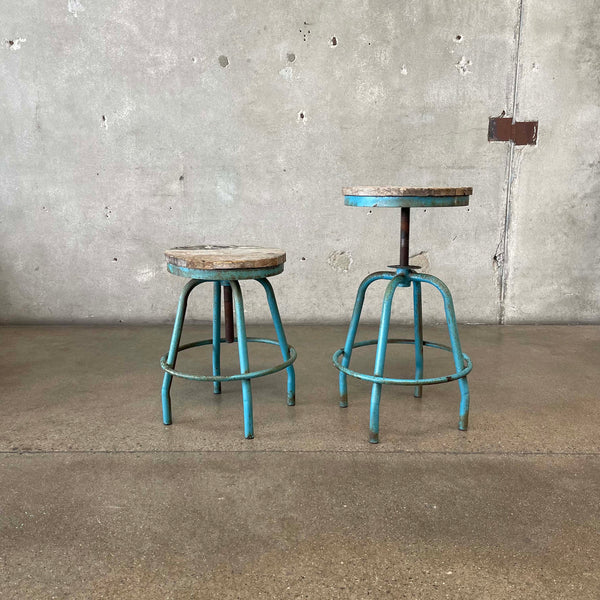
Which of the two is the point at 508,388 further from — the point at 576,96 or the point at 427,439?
the point at 576,96

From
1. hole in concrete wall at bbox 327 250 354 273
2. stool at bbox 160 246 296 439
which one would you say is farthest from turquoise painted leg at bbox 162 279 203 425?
hole in concrete wall at bbox 327 250 354 273

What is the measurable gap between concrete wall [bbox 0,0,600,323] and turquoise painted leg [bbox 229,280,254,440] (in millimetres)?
1634

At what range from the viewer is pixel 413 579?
4.04ft

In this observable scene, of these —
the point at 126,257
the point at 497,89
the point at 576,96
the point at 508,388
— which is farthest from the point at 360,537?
the point at 576,96

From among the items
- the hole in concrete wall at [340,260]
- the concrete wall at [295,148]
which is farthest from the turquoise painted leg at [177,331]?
the hole in concrete wall at [340,260]

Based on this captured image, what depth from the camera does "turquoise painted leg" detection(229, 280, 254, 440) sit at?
183 centimetres

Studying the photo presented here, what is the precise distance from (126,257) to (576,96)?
3.08 m

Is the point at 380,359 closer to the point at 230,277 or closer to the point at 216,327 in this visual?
the point at 230,277

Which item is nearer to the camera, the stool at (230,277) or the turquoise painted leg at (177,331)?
the stool at (230,277)

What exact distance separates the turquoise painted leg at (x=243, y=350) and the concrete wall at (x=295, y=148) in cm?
163

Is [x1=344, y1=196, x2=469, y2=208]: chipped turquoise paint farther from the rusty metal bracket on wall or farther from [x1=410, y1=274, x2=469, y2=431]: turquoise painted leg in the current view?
the rusty metal bracket on wall

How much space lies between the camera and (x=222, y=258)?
1787 mm

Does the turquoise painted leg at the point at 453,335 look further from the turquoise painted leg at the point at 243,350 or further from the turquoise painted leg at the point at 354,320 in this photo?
the turquoise painted leg at the point at 243,350

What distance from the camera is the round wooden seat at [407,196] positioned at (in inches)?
68.6
